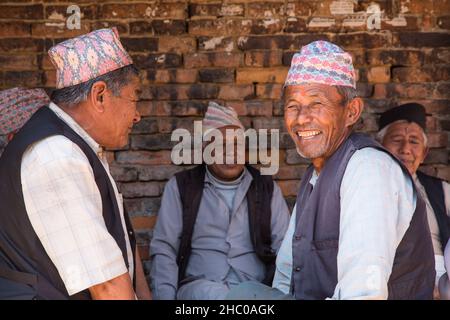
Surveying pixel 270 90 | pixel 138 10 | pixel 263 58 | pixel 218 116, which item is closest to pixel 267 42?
pixel 263 58

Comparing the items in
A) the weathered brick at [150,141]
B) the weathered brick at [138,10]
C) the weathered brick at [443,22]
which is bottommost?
the weathered brick at [150,141]

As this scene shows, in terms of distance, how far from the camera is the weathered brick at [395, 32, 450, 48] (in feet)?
15.7

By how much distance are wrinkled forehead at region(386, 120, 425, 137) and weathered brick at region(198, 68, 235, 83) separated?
3.57 feet

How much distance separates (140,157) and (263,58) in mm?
1025

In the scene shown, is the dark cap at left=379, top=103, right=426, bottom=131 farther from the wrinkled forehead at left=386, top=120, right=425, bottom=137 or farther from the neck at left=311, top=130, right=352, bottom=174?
the neck at left=311, top=130, right=352, bottom=174

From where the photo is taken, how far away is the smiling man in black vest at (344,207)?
7.93 ft

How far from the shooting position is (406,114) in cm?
477

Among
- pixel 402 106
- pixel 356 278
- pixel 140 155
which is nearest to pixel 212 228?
pixel 140 155

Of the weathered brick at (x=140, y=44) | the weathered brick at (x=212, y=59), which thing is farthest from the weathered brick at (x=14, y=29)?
the weathered brick at (x=212, y=59)

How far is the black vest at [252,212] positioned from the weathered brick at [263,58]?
0.72 metres

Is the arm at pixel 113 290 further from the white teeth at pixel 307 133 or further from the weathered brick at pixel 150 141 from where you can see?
the weathered brick at pixel 150 141

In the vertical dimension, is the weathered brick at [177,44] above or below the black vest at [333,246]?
above

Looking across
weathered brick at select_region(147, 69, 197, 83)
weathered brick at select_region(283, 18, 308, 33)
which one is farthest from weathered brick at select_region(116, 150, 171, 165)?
weathered brick at select_region(283, 18, 308, 33)

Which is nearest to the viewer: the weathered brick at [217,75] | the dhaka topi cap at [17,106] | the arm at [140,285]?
the arm at [140,285]
